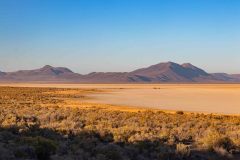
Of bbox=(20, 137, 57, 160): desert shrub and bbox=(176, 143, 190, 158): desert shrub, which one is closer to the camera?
bbox=(20, 137, 57, 160): desert shrub

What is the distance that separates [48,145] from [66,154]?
2.03 feet

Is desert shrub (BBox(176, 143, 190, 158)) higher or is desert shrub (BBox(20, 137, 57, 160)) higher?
desert shrub (BBox(20, 137, 57, 160))

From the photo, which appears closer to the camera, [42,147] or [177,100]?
[42,147]

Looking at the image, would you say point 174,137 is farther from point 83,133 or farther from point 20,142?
point 20,142

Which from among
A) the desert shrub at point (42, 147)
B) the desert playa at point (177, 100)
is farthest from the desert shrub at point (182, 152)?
the desert playa at point (177, 100)

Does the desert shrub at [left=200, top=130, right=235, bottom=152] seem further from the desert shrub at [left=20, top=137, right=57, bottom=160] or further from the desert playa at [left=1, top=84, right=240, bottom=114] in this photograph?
the desert playa at [left=1, top=84, right=240, bottom=114]

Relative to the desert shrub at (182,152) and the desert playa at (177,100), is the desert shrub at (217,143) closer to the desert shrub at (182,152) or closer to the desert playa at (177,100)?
the desert shrub at (182,152)

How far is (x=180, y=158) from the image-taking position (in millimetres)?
14352

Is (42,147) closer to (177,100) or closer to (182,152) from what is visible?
(182,152)

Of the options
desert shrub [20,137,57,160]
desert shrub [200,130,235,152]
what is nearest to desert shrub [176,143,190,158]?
desert shrub [200,130,235,152]

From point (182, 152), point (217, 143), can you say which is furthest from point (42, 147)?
point (217, 143)

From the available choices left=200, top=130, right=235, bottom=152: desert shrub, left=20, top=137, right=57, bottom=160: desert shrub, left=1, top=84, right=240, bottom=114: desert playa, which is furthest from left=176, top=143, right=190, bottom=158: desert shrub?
left=1, top=84, right=240, bottom=114: desert playa

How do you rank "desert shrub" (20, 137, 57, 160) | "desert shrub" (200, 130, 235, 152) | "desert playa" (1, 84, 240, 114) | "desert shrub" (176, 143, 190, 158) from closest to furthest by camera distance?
"desert shrub" (20, 137, 57, 160) < "desert shrub" (176, 143, 190, 158) < "desert shrub" (200, 130, 235, 152) < "desert playa" (1, 84, 240, 114)

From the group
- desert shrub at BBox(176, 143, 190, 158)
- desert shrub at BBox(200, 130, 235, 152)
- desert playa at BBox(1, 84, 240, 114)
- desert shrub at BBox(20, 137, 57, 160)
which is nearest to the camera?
desert shrub at BBox(20, 137, 57, 160)
